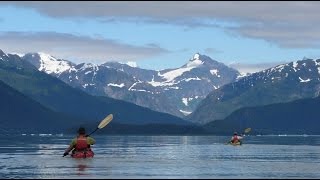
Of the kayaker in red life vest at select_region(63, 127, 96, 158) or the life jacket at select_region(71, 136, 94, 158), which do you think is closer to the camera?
the kayaker in red life vest at select_region(63, 127, 96, 158)

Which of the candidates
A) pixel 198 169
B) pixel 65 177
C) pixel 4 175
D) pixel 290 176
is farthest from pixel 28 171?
pixel 290 176

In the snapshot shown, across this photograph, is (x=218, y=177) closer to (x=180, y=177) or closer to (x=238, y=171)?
(x=180, y=177)

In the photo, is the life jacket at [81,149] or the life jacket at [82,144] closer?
the life jacket at [82,144]

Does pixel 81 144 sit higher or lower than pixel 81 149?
higher

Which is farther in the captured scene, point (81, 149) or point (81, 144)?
point (81, 149)

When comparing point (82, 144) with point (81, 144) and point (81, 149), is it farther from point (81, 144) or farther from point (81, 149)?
point (81, 149)

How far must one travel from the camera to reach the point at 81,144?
251 ft

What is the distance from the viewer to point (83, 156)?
78188mm

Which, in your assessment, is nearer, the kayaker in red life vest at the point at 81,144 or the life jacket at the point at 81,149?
the kayaker in red life vest at the point at 81,144

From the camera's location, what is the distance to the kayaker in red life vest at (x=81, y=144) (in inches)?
2977

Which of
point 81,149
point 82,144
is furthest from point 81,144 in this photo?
point 81,149

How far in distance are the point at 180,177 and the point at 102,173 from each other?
6.01 metres

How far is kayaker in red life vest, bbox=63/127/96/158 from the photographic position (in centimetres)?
7562

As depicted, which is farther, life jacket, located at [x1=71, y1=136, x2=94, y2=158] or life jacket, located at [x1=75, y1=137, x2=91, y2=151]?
life jacket, located at [x1=71, y1=136, x2=94, y2=158]
